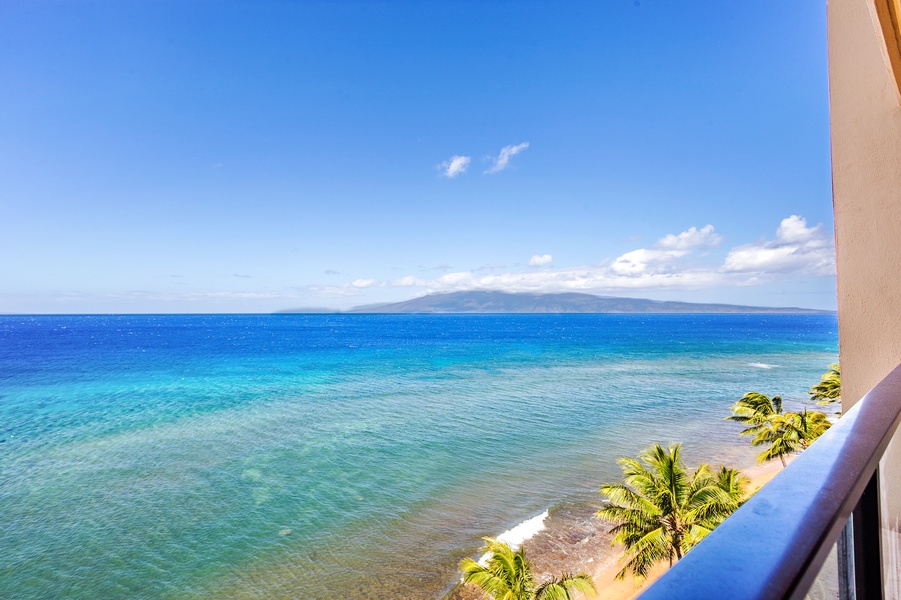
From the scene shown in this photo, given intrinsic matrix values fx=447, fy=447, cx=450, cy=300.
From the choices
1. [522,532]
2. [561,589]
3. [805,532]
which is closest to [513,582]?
[561,589]

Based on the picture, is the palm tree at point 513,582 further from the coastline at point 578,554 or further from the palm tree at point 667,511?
the coastline at point 578,554

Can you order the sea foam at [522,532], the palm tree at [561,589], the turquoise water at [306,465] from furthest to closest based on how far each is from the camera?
the sea foam at [522,532] < the turquoise water at [306,465] < the palm tree at [561,589]

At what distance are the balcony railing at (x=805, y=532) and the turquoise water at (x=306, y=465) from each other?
11372 mm

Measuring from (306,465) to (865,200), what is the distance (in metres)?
18.9

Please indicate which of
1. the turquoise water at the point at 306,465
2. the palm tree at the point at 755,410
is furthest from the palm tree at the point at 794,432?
the turquoise water at the point at 306,465

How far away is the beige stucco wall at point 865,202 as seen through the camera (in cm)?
405

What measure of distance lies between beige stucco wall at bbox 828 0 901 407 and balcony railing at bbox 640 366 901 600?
3860 mm

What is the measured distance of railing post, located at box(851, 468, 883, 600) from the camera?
39.7 inches

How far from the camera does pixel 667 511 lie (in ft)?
31.9

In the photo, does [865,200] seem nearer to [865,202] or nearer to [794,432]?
[865,202]

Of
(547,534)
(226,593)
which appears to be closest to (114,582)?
(226,593)

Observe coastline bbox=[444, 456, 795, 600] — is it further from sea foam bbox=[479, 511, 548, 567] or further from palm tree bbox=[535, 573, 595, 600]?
palm tree bbox=[535, 573, 595, 600]

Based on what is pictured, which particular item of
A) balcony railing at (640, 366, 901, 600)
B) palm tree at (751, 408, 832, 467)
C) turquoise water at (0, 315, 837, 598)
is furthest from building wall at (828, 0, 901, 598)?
palm tree at (751, 408, 832, 467)

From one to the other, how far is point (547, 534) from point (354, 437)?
11642 millimetres
